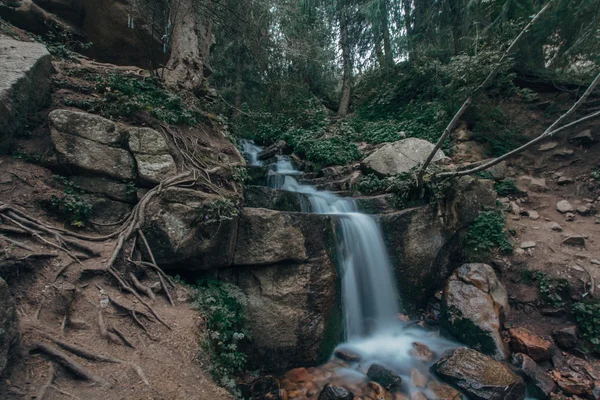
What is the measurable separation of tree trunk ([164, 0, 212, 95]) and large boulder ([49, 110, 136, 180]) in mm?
3357

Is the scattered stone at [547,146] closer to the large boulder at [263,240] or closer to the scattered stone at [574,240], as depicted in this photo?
the scattered stone at [574,240]

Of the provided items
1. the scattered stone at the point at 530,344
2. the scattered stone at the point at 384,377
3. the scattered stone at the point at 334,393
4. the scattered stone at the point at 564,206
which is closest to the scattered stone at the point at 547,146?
the scattered stone at the point at 564,206

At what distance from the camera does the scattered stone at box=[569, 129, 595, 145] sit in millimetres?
8023

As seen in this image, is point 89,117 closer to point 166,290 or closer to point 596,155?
point 166,290

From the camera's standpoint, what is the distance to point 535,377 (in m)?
4.45

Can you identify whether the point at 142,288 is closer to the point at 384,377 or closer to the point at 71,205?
the point at 71,205

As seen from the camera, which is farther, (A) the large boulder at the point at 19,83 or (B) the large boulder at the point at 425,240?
(B) the large boulder at the point at 425,240

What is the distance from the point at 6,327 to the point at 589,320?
7.82m

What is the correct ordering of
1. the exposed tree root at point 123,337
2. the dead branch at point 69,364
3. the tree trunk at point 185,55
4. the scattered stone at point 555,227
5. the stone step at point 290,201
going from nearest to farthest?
the dead branch at point 69,364 → the exposed tree root at point 123,337 → the stone step at point 290,201 → the scattered stone at point 555,227 → the tree trunk at point 185,55

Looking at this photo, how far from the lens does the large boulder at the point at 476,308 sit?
16.6ft

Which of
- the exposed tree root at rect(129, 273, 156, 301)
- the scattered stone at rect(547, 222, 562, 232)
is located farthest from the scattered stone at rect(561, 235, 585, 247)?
the exposed tree root at rect(129, 273, 156, 301)

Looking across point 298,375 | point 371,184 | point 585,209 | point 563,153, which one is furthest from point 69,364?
point 563,153

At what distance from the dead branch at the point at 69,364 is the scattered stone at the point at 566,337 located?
6.67m

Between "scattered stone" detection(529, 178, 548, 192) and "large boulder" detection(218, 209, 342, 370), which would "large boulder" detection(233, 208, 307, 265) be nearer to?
"large boulder" detection(218, 209, 342, 370)
